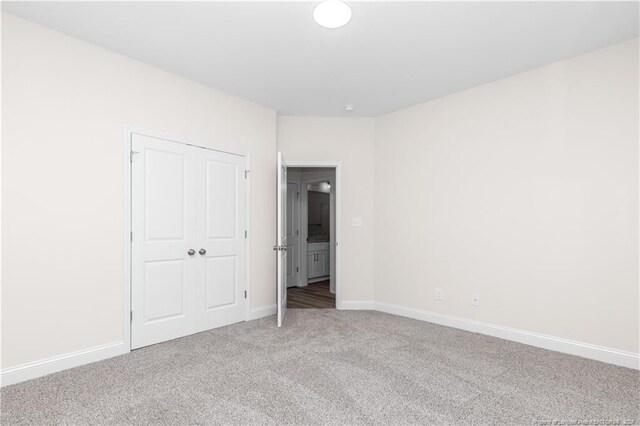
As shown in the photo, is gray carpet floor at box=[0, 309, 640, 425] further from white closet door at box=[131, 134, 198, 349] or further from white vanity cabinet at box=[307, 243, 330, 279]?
white vanity cabinet at box=[307, 243, 330, 279]

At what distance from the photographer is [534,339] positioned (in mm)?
3279

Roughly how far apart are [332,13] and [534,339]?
11.0ft

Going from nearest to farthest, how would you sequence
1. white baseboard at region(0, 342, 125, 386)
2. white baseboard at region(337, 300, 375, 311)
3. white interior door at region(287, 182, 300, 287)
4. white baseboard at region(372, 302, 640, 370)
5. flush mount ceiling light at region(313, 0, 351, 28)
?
flush mount ceiling light at region(313, 0, 351, 28)
white baseboard at region(0, 342, 125, 386)
white baseboard at region(372, 302, 640, 370)
white baseboard at region(337, 300, 375, 311)
white interior door at region(287, 182, 300, 287)

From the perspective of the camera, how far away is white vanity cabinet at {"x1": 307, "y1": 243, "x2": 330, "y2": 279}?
22.7ft

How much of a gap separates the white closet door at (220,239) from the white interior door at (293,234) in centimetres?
224

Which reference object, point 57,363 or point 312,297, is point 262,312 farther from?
point 57,363

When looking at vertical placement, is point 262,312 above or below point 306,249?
below

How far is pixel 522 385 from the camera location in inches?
96.2

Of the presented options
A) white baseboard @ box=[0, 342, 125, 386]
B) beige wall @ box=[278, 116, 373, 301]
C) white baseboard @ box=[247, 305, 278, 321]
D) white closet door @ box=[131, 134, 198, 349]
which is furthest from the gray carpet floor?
beige wall @ box=[278, 116, 373, 301]

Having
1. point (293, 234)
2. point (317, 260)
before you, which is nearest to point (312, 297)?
point (293, 234)

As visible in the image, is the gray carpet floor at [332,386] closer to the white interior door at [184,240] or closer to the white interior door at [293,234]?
the white interior door at [184,240]

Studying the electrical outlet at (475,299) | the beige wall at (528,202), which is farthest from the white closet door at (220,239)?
the electrical outlet at (475,299)

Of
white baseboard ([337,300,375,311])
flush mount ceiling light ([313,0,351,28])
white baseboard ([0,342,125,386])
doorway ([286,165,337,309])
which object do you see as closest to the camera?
flush mount ceiling light ([313,0,351,28])

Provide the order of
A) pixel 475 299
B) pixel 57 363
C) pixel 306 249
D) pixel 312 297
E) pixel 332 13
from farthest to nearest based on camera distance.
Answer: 1. pixel 306 249
2. pixel 312 297
3. pixel 475 299
4. pixel 57 363
5. pixel 332 13
